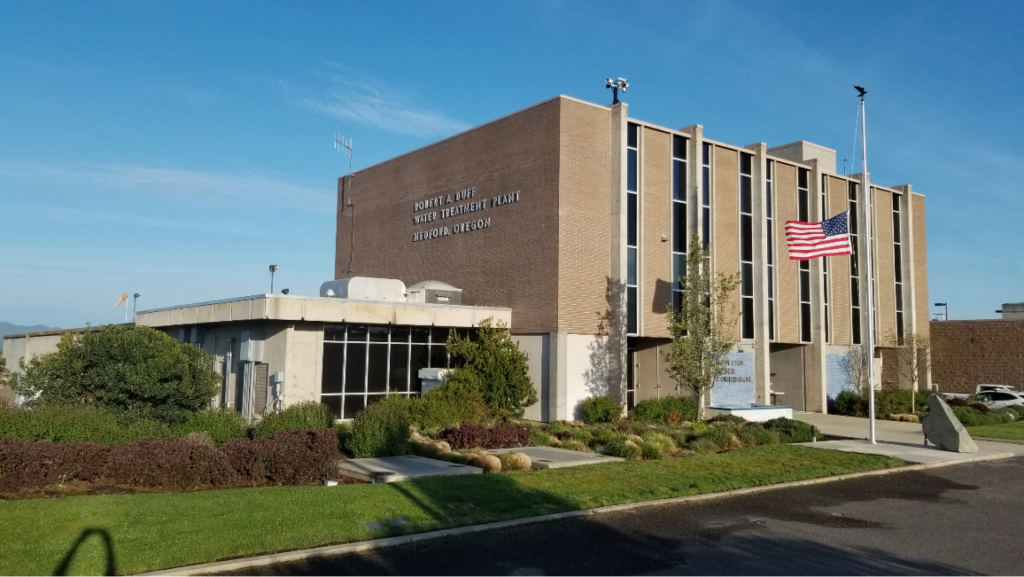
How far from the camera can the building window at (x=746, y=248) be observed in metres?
34.7

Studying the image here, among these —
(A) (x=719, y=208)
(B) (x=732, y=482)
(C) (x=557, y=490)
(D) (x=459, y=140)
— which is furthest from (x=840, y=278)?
(C) (x=557, y=490)

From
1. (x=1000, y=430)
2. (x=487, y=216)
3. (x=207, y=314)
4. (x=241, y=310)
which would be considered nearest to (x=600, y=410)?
(x=487, y=216)

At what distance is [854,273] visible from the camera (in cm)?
4075

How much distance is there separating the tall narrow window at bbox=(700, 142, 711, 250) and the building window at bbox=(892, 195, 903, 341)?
53.9 ft

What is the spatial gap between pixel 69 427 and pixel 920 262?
44045 millimetres

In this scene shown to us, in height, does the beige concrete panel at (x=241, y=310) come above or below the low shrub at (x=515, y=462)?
above

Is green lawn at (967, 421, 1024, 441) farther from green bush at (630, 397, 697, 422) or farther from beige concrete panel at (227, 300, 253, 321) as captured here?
beige concrete panel at (227, 300, 253, 321)

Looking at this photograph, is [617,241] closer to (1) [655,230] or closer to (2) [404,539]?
(1) [655,230]

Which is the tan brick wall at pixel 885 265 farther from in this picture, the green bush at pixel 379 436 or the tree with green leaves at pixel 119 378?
the tree with green leaves at pixel 119 378

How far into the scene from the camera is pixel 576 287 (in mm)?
28562

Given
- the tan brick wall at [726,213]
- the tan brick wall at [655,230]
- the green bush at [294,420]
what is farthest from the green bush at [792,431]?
the green bush at [294,420]

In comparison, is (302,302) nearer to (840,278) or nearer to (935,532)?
(935,532)

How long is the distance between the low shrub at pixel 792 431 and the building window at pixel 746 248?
33.2 feet

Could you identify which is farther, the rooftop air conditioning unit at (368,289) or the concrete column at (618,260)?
the rooftop air conditioning unit at (368,289)
